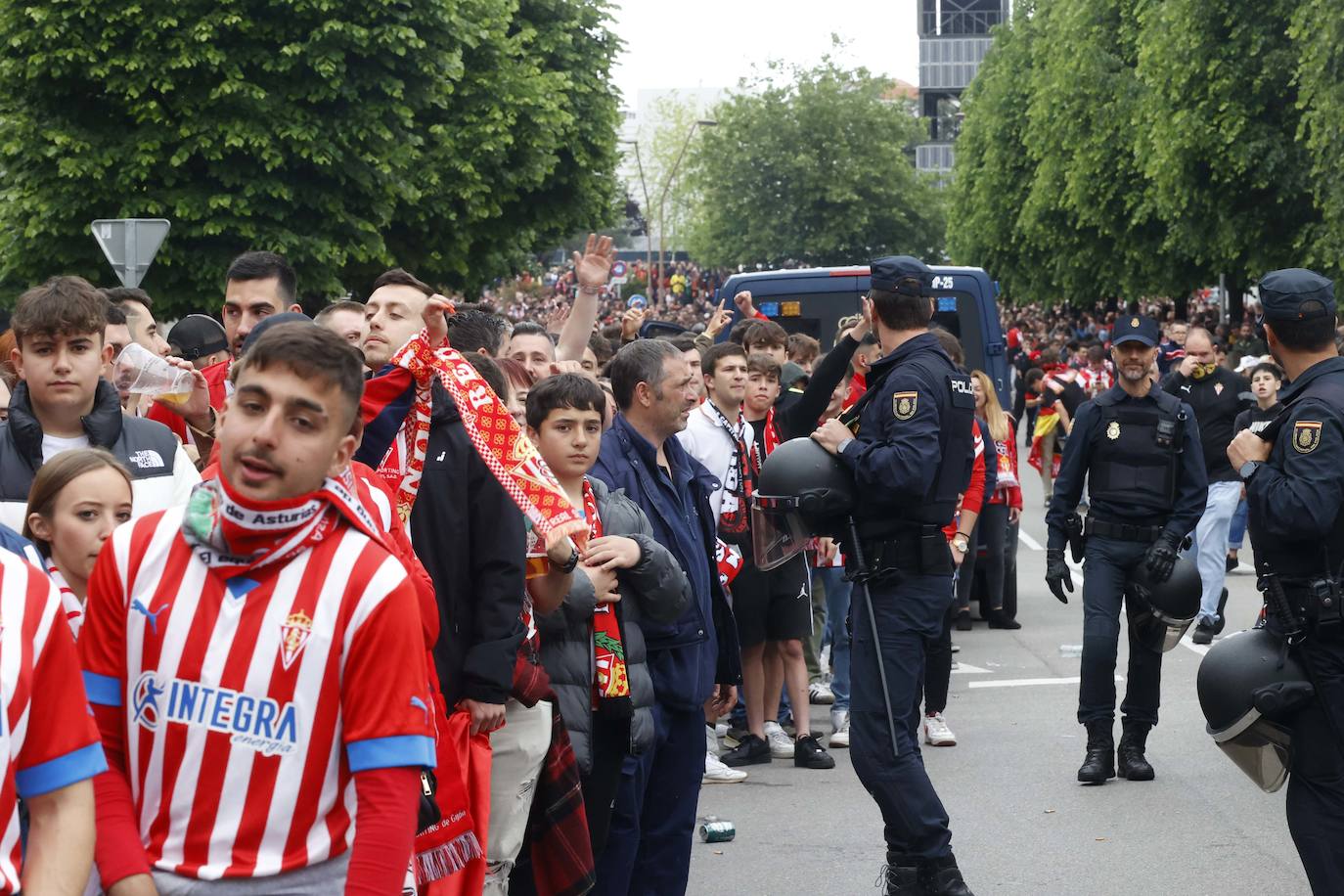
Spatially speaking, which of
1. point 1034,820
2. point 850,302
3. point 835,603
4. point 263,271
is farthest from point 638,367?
point 850,302

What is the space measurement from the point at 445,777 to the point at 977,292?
1119 centimetres

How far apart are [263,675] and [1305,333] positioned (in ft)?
12.2

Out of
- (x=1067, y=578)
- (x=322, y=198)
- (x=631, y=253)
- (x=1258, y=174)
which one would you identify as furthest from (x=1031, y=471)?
(x=631, y=253)

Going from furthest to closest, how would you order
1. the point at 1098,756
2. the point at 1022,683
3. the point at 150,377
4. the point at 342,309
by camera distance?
the point at 1022,683, the point at 1098,756, the point at 150,377, the point at 342,309

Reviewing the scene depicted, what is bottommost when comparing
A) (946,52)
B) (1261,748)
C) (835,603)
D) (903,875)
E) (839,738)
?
(839,738)

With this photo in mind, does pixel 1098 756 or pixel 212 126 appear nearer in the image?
pixel 1098 756

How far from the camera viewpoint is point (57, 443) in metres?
4.91

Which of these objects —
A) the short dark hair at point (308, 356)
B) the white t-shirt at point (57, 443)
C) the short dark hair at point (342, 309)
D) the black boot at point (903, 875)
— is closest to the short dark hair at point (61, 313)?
the white t-shirt at point (57, 443)

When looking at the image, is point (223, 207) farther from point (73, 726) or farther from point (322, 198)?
point (73, 726)

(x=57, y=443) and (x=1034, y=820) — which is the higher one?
(x=57, y=443)

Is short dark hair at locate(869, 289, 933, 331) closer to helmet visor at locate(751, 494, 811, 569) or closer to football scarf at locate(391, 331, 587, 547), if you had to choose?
helmet visor at locate(751, 494, 811, 569)

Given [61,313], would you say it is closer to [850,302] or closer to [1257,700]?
[1257,700]

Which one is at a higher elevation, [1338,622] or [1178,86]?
[1178,86]

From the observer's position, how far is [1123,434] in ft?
27.9
